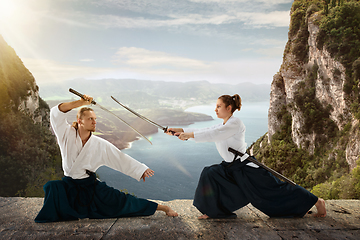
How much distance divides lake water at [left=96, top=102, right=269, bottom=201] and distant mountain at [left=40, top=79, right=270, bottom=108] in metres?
28.1

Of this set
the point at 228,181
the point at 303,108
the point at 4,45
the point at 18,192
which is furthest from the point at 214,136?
the point at 4,45

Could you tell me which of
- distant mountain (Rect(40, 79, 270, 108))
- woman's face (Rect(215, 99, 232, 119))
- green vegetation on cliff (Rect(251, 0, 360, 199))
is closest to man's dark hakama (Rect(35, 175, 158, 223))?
woman's face (Rect(215, 99, 232, 119))

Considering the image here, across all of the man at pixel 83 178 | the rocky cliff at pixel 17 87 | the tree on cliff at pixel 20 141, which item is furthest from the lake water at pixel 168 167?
the man at pixel 83 178

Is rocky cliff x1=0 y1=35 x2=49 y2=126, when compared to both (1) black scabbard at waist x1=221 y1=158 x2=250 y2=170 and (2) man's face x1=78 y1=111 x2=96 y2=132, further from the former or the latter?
(1) black scabbard at waist x1=221 y1=158 x2=250 y2=170

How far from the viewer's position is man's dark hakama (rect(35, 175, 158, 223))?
9.58ft

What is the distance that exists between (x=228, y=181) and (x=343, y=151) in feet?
90.8

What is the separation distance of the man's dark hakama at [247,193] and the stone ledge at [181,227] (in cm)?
15

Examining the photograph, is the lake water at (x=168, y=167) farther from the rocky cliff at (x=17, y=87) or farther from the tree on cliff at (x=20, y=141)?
the rocky cliff at (x=17, y=87)

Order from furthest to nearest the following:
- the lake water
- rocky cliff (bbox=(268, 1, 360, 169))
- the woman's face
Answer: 1. the lake water
2. rocky cliff (bbox=(268, 1, 360, 169))
3. the woman's face

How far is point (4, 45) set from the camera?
44.3 m

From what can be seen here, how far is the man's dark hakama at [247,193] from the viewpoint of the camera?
3141 millimetres

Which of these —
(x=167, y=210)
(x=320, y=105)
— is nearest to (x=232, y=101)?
(x=167, y=210)

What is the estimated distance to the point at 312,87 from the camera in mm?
33719

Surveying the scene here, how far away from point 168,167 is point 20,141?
35.2 metres
